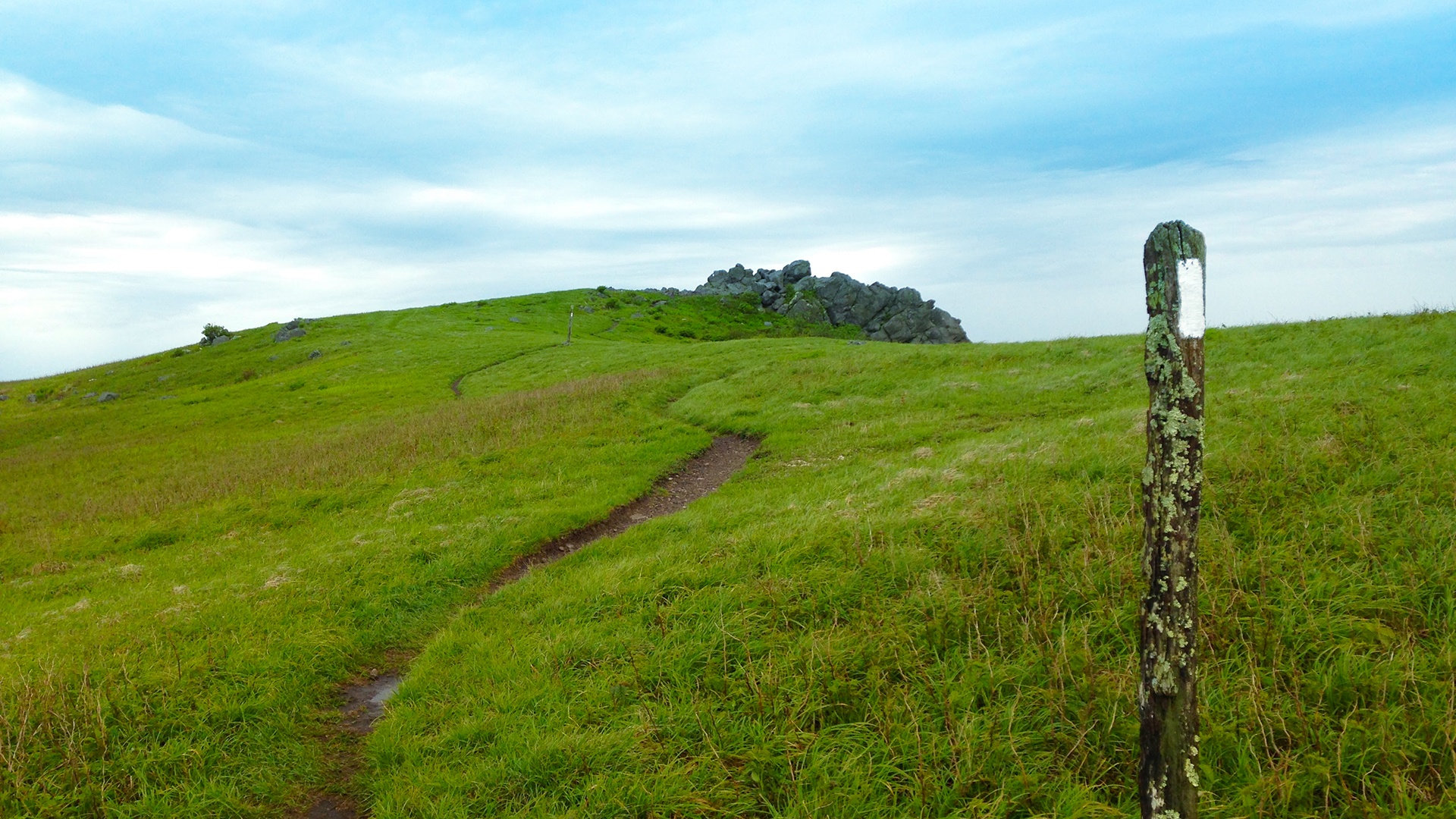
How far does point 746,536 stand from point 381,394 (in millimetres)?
47167

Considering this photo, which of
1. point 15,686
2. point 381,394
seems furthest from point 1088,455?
point 381,394

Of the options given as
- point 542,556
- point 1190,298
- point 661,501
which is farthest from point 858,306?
point 1190,298

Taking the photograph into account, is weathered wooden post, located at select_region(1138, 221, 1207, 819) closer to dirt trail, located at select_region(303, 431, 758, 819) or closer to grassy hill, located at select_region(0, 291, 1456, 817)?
grassy hill, located at select_region(0, 291, 1456, 817)

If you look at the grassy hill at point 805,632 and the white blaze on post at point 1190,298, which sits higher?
the white blaze on post at point 1190,298

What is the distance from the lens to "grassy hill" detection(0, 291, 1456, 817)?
5.93 m

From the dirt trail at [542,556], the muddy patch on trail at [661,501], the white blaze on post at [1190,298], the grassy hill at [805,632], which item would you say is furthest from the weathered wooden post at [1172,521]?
the muddy patch on trail at [661,501]

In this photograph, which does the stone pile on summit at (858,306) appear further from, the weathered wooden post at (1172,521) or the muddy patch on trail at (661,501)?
the weathered wooden post at (1172,521)

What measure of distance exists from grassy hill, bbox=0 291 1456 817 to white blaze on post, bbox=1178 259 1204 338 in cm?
342

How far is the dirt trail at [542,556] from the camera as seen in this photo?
765cm

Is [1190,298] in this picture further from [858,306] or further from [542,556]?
[858,306]

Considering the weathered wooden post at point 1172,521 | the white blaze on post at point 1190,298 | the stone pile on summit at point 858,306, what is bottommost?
the weathered wooden post at point 1172,521

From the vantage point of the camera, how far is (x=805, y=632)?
26.5ft

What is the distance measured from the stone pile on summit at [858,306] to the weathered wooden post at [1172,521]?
10229cm

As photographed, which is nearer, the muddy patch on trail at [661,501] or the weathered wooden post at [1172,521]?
the weathered wooden post at [1172,521]
